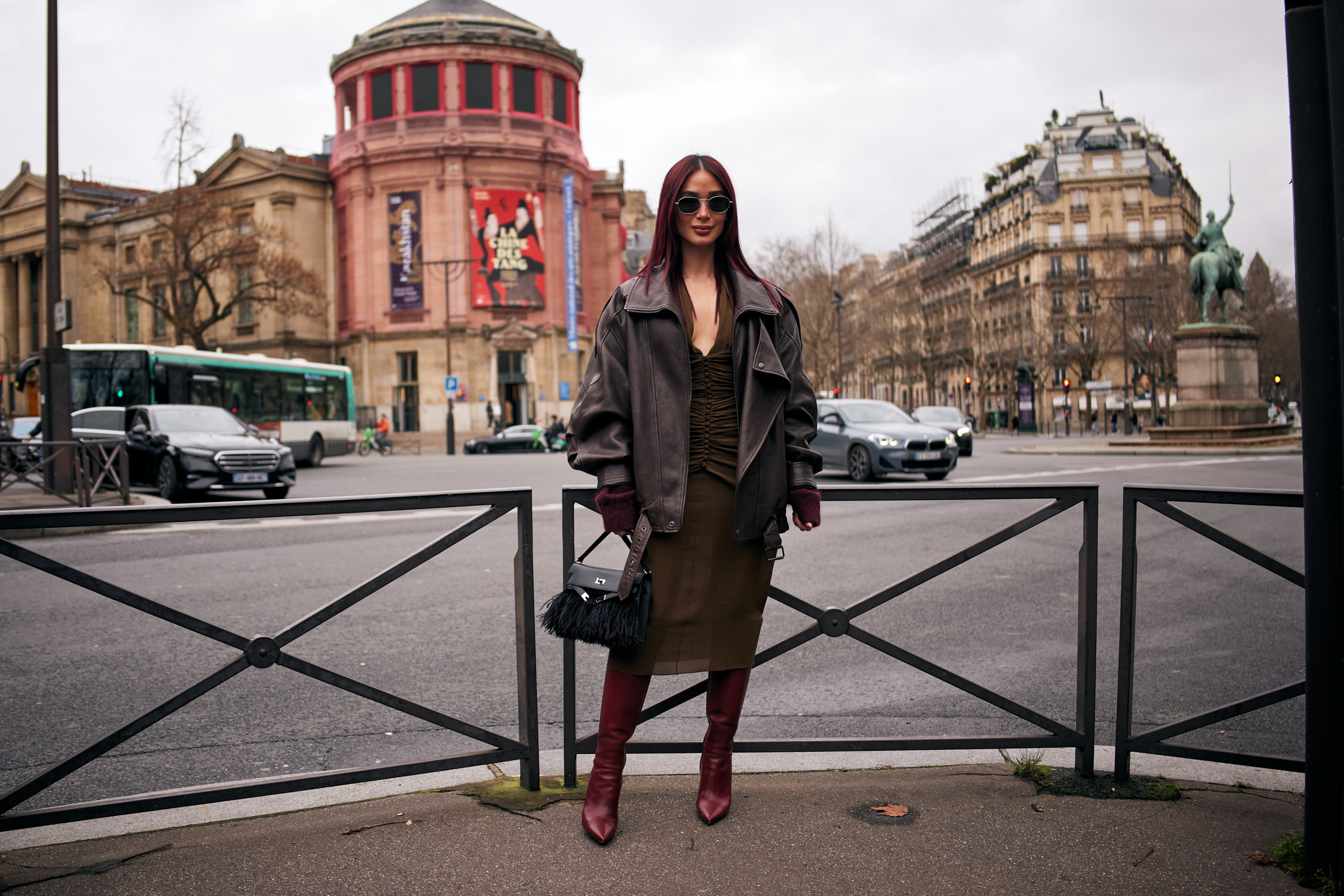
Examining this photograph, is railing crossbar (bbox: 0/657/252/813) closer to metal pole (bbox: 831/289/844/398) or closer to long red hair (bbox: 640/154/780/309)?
long red hair (bbox: 640/154/780/309)

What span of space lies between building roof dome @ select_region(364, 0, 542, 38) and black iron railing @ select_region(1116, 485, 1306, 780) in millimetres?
55015

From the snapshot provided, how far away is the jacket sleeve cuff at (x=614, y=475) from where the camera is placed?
8.43 ft

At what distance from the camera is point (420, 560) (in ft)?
10.3

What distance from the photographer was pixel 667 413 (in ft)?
8.49

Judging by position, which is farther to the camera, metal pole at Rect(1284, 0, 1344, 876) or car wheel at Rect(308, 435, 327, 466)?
car wheel at Rect(308, 435, 327, 466)

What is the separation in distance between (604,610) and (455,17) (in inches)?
2210

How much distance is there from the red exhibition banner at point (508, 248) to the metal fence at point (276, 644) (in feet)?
164

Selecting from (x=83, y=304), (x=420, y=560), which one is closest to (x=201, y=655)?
(x=420, y=560)

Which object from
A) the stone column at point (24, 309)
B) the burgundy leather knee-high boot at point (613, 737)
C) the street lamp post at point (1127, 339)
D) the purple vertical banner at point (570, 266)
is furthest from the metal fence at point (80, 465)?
the stone column at point (24, 309)

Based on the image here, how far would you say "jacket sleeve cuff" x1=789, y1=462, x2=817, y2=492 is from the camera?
268cm

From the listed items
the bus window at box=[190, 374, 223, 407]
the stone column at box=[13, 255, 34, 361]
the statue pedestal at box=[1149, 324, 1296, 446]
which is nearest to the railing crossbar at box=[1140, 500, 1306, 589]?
the bus window at box=[190, 374, 223, 407]

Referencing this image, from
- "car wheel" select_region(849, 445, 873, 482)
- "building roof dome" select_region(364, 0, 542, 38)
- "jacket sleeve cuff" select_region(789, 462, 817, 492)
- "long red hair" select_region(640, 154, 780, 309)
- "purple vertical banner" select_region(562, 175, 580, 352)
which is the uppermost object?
"building roof dome" select_region(364, 0, 542, 38)

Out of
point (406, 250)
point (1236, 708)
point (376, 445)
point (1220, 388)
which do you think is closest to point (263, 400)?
point (376, 445)

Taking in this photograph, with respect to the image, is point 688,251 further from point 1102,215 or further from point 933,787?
point 1102,215
